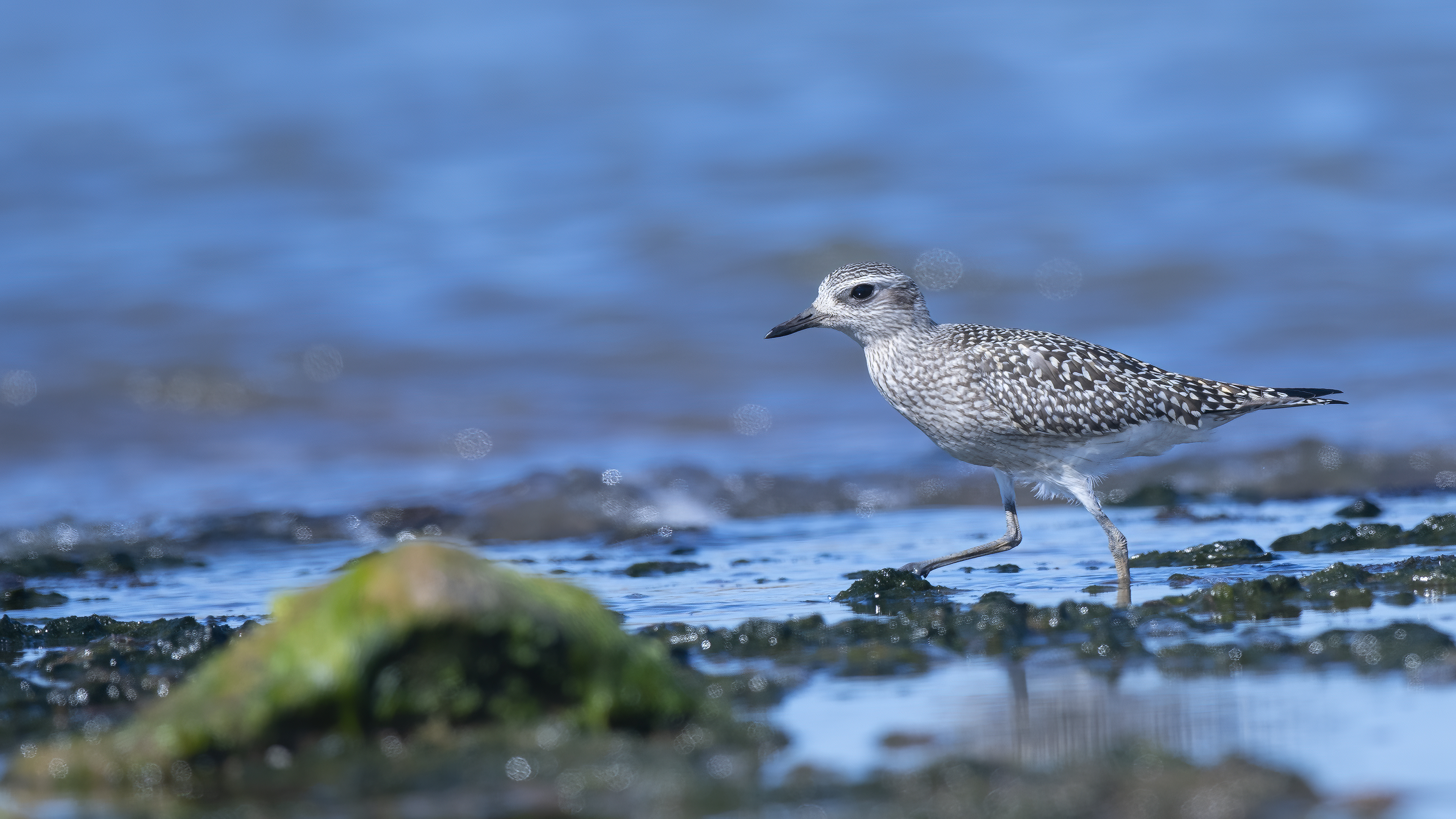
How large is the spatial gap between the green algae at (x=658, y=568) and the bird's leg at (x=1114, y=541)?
77.3 inches

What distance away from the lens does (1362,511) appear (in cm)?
831

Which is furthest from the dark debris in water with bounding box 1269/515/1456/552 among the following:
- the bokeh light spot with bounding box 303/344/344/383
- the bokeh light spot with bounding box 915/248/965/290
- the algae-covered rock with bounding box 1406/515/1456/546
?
the bokeh light spot with bounding box 303/344/344/383

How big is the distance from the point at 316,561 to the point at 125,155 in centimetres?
1321

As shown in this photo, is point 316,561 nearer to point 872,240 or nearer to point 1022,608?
point 1022,608

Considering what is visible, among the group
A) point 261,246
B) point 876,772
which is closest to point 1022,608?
point 876,772

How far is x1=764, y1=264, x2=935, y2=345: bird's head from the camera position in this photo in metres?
8.29

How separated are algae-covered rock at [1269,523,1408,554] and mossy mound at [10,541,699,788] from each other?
4362 millimetres

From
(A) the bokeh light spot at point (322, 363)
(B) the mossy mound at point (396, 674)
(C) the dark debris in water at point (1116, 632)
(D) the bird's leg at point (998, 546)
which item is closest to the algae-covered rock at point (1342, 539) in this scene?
(C) the dark debris in water at point (1116, 632)

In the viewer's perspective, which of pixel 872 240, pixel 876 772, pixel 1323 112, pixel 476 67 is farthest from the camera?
pixel 476 67

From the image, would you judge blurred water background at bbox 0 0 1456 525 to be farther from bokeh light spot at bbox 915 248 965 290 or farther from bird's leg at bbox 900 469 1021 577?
bird's leg at bbox 900 469 1021 577

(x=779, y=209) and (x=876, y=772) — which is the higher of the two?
(x=779, y=209)

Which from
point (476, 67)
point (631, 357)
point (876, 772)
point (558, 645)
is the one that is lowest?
point (876, 772)

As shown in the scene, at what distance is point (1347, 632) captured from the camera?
5.31m

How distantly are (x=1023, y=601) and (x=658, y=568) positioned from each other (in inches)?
84.9
